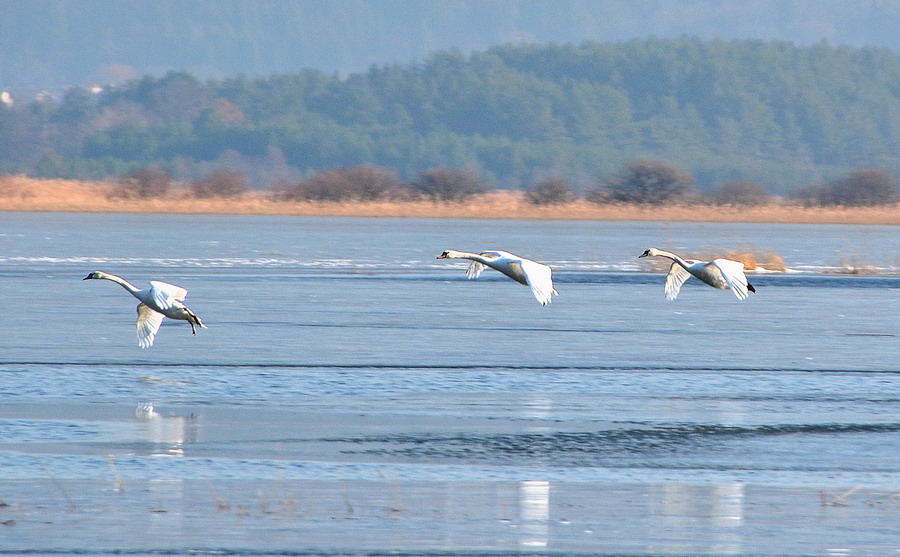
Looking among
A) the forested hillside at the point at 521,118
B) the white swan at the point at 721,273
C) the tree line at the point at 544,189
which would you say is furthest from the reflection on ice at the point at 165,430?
the forested hillside at the point at 521,118

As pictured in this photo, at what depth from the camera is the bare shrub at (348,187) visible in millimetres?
62281

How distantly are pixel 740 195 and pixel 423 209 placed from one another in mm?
14162

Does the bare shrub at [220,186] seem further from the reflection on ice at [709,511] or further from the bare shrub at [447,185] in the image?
the reflection on ice at [709,511]

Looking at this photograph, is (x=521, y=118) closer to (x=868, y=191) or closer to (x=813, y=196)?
(x=813, y=196)

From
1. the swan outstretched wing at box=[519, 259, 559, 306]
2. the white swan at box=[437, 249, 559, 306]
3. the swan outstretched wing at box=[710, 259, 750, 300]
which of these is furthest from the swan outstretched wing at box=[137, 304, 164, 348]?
the swan outstretched wing at box=[710, 259, 750, 300]

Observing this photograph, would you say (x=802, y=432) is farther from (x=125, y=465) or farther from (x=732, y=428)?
(x=125, y=465)

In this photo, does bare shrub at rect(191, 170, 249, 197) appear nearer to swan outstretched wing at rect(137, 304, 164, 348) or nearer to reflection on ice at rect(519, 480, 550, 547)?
swan outstretched wing at rect(137, 304, 164, 348)

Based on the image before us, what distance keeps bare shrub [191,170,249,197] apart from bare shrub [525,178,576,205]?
12.3m

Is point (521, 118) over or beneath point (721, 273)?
over

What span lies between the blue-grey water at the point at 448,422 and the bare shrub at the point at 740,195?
143ft

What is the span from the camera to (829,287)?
22547 millimetres

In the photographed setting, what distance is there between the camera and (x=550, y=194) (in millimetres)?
60562

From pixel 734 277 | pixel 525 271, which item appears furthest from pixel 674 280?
pixel 525 271

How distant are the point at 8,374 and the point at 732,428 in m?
5.35
